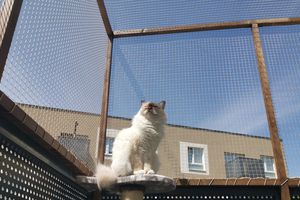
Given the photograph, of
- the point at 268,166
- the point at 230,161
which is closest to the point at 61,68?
the point at 268,166

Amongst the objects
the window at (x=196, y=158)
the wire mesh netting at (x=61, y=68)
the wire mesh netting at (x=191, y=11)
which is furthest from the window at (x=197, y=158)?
the wire mesh netting at (x=61, y=68)

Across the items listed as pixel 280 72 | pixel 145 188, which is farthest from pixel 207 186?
pixel 280 72

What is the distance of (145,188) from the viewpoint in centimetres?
186

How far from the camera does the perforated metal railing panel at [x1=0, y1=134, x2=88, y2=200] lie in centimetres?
112

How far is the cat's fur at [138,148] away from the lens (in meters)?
1.79

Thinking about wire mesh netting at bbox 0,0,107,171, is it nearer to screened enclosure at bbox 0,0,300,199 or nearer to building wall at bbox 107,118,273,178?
screened enclosure at bbox 0,0,300,199

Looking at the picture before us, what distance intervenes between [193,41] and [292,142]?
109 centimetres

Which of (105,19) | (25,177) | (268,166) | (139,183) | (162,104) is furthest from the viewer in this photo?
(105,19)

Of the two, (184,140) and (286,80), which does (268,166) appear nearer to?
(286,80)

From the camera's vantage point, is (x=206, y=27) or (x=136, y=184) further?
(x=206, y=27)

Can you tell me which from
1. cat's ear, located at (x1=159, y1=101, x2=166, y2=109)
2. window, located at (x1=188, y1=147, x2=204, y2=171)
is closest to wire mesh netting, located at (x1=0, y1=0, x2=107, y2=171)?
cat's ear, located at (x1=159, y1=101, x2=166, y2=109)

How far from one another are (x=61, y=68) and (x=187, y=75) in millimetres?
1022

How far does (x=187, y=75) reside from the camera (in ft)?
7.53

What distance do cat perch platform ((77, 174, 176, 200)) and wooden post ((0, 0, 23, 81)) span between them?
101cm
